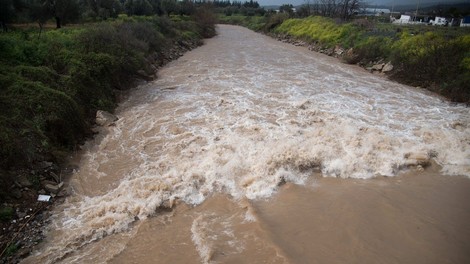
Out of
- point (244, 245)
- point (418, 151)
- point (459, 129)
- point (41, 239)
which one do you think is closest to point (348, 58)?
point (459, 129)

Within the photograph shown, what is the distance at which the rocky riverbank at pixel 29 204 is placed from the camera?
506cm

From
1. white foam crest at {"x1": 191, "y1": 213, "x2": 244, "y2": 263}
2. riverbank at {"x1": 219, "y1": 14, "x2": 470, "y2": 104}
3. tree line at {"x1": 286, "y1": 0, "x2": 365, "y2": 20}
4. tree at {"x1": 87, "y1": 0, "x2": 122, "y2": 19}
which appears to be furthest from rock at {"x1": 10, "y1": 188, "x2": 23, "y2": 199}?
tree line at {"x1": 286, "y1": 0, "x2": 365, "y2": 20}

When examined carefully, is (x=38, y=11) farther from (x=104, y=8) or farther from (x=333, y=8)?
(x=333, y=8)

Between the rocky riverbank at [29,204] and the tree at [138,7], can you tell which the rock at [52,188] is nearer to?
the rocky riverbank at [29,204]

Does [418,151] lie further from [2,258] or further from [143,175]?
[2,258]

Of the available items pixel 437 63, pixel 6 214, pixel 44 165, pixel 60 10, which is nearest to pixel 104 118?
pixel 44 165

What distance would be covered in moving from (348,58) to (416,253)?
672 inches

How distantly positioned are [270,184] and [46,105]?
20.3 feet

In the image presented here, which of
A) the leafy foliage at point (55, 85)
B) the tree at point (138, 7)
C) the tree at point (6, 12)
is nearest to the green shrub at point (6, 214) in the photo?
the leafy foliage at point (55, 85)

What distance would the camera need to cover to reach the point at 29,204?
5918 millimetres

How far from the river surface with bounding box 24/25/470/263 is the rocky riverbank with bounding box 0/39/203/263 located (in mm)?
237

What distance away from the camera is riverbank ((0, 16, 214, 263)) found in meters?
5.75

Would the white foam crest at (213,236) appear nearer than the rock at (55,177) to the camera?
Yes

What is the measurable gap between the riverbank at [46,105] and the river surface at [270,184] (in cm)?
41
